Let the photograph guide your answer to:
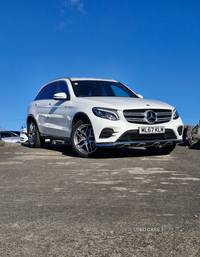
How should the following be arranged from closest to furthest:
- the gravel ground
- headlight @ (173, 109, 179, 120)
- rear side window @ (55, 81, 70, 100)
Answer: the gravel ground
headlight @ (173, 109, 179, 120)
rear side window @ (55, 81, 70, 100)

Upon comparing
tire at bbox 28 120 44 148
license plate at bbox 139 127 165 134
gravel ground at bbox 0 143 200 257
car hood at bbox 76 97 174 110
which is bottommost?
gravel ground at bbox 0 143 200 257

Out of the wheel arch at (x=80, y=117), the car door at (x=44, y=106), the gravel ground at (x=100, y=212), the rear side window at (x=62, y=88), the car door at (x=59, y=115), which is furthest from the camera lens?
the car door at (x=44, y=106)

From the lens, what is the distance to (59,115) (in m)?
7.39

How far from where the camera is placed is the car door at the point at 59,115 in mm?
7129

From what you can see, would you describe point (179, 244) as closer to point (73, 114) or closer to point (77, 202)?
point (77, 202)

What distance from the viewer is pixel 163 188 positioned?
3.74m

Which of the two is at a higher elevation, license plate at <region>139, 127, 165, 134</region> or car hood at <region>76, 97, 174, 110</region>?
car hood at <region>76, 97, 174, 110</region>

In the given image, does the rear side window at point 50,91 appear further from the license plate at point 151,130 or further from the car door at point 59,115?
the license plate at point 151,130

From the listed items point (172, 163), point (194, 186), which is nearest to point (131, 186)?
point (194, 186)

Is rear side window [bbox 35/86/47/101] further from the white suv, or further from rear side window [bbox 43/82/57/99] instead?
the white suv

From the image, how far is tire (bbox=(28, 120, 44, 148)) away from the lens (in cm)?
883

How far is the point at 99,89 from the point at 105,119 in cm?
183

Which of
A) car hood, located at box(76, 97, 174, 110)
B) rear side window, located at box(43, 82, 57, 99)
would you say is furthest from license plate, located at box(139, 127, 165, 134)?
rear side window, located at box(43, 82, 57, 99)

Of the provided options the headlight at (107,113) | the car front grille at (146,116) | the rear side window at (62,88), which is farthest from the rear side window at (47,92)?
the car front grille at (146,116)
